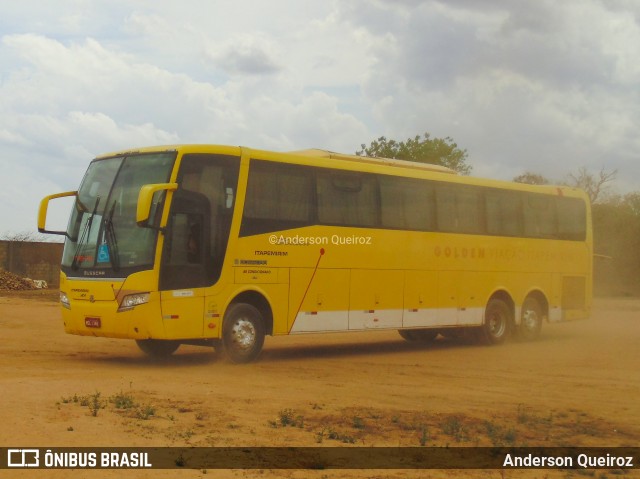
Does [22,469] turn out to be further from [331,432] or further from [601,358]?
[601,358]

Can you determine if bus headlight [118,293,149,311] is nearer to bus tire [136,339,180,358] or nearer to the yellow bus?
the yellow bus

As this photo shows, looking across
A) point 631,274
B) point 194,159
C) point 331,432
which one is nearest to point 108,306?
point 194,159

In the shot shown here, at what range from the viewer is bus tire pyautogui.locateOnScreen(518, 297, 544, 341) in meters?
24.5

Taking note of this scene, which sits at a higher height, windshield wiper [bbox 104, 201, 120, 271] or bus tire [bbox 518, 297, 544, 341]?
windshield wiper [bbox 104, 201, 120, 271]

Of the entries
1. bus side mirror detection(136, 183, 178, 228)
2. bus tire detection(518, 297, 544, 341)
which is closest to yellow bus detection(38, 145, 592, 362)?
bus side mirror detection(136, 183, 178, 228)

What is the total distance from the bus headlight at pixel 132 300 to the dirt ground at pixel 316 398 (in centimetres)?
99

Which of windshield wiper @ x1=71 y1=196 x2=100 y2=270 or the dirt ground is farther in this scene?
windshield wiper @ x1=71 y1=196 x2=100 y2=270

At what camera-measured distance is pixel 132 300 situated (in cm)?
1625

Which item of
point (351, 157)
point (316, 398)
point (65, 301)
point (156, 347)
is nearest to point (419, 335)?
point (351, 157)

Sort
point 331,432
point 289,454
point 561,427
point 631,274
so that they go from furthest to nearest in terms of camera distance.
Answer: point 631,274, point 561,427, point 331,432, point 289,454

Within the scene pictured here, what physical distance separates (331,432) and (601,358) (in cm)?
1107

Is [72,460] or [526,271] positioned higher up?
[526,271]

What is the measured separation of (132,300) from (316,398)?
14.3 feet

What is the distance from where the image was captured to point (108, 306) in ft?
54.0
